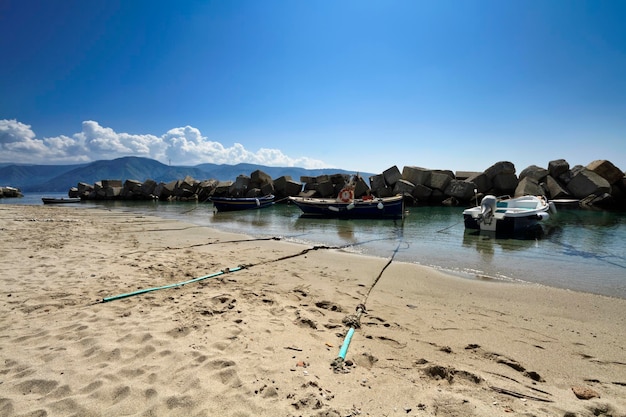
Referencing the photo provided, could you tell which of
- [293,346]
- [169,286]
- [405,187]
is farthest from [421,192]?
[293,346]

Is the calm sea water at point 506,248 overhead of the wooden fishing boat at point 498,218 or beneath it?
beneath

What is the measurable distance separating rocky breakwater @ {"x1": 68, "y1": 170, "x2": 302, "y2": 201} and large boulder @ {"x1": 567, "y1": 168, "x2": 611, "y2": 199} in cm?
2488

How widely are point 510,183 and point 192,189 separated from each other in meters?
38.0

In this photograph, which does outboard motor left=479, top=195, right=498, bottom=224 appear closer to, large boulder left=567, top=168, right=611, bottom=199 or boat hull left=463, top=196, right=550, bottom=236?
boat hull left=463, top=196, right=550, bottom=236

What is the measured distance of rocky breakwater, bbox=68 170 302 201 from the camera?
1371 inches

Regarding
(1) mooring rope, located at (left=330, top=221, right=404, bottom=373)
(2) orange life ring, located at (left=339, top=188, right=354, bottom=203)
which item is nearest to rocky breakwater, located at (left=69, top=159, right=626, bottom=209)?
(2) orange life ring, located at (left=339, top=188, right=354, bottom=203)

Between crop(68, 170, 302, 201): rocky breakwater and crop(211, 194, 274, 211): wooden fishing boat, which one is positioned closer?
crop(211, 194, 274, 211): wooden fishing boat

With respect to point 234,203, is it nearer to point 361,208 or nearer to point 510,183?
point 361,208

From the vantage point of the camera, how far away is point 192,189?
4309 centimetres

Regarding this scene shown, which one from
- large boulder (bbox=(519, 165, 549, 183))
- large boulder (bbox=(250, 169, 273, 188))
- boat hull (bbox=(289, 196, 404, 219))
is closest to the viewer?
boat hull (bbox=(289, 196, 404, 219))

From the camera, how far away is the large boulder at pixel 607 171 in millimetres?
24875

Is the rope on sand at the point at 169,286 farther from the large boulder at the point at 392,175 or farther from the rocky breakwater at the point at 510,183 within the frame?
the large boulder at the point at 392,175

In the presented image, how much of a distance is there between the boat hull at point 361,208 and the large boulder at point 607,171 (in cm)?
1858

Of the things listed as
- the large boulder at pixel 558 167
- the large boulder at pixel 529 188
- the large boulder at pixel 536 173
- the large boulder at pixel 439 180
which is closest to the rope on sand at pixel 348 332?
the large boulder at pixel 529 188
